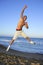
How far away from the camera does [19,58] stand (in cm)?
394

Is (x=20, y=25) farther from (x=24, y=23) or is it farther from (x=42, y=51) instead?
(x=42, y=51)

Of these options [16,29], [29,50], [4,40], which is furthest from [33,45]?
[4,40]

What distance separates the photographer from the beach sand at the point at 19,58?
148 inches

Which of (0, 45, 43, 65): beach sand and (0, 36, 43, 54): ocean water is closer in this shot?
(0, 45, 43, 65): beach sand

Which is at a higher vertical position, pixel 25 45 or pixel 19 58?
pixel 25 45

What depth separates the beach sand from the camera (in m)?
3.76

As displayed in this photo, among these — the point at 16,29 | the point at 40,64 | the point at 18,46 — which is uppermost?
the point at 16,29

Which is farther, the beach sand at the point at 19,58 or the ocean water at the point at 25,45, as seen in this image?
the ocean water at the point at 25,45

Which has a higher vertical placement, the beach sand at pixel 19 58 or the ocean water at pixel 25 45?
the ocean water at pixel 25 45

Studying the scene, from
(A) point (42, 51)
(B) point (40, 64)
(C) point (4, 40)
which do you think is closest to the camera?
(B) point (40, 64)

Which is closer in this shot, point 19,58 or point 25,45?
point 19,58

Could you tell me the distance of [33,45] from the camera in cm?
417

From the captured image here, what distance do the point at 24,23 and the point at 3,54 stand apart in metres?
0.87

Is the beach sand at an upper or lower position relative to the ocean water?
lower
